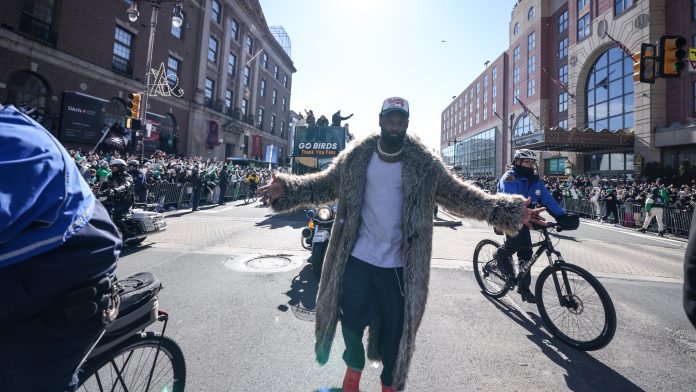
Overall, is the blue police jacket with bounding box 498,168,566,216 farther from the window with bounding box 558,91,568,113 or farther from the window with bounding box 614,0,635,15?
the window with bounding box 558,91,568,113

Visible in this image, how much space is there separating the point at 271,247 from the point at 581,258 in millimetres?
7417

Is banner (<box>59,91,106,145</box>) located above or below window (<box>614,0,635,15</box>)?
below

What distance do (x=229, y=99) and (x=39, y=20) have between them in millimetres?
18594

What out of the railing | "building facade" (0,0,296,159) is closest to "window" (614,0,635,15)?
the railing

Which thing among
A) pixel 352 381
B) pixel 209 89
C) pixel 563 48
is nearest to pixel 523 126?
pixel 563 48

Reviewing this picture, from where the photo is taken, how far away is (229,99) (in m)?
34.2

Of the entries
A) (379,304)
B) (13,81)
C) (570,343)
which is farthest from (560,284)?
(13,81)

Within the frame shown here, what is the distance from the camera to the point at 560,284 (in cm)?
362

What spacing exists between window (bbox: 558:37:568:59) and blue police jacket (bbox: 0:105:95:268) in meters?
42.5

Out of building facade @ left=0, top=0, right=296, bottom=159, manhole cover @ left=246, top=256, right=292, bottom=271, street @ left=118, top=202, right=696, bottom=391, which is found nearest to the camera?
street @ left=118, top=202, right=696, bottom=391

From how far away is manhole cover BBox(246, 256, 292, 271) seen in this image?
5855mm

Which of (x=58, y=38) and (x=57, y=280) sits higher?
(x=58, y=38)

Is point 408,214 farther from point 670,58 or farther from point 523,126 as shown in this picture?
point 523,126

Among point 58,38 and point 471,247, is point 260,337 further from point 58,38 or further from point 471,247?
point 58,38
